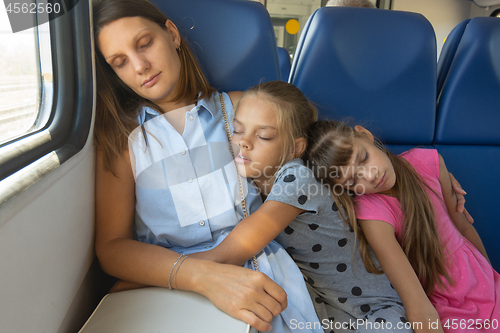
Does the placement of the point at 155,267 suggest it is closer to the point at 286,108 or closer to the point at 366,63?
the point at 286,108

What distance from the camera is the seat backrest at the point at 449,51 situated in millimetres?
1308

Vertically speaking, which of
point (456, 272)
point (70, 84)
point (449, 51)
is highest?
point (70, 84)

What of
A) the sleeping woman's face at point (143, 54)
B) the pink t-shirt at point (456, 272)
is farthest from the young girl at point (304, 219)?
the sleeping woman's face at point (143, 54)

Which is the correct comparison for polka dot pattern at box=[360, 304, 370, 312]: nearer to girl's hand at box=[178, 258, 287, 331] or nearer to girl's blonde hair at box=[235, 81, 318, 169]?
girl's hand at box=[178, 258, 287, 331]

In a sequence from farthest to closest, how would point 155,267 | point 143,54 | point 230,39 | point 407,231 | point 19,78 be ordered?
point 230,39 → point 407,231 → point 143,54 → point 155,267 → point 19,78

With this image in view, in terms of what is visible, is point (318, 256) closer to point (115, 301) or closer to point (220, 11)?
point (115, 301)

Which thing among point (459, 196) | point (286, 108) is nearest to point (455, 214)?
point (459, 196)

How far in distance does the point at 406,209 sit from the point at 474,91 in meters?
0.64

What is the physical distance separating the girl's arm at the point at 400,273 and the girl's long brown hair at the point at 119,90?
71cm

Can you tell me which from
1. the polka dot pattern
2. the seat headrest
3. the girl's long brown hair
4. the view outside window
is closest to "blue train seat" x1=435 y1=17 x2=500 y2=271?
the seat headrest

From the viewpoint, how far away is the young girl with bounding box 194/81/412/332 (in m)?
0.89

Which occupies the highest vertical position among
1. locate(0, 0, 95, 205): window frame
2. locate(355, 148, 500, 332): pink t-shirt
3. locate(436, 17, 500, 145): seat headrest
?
locate(0, 0, 95, 205): window frame

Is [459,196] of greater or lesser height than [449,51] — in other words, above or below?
below

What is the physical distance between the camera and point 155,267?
2.57ft
